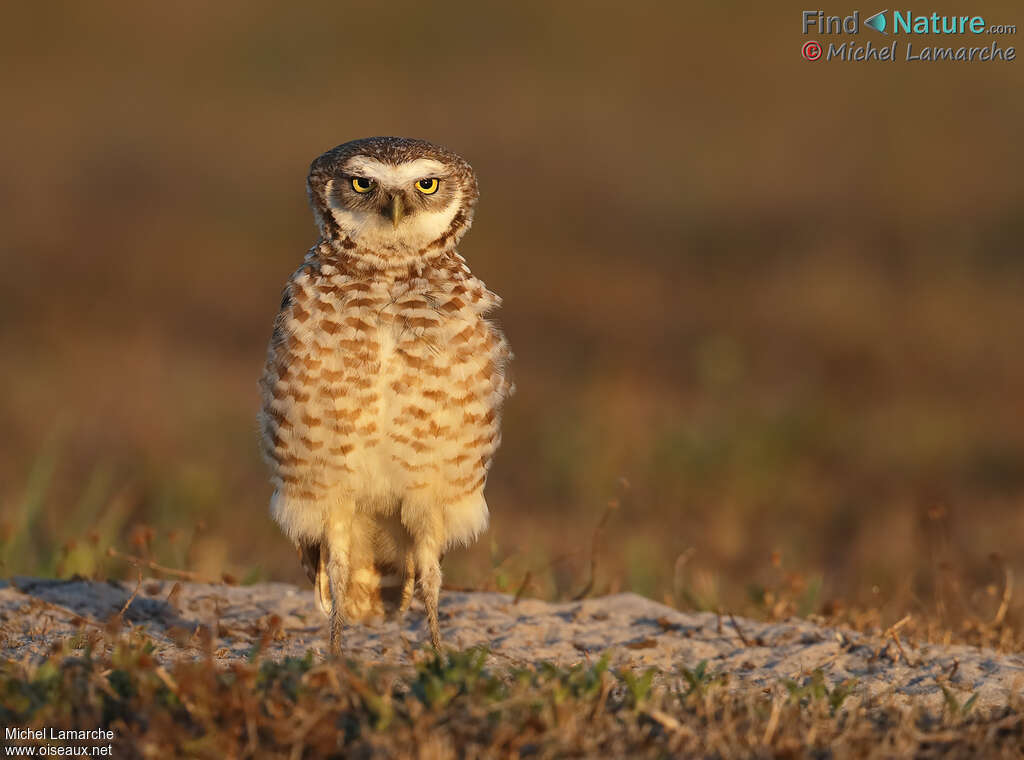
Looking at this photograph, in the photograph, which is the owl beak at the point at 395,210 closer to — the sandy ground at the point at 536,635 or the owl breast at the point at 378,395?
the owl breast at the point at 378,395

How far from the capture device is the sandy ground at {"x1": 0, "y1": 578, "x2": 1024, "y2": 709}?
181 inches

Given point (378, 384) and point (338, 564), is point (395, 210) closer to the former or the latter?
point (378, 384)

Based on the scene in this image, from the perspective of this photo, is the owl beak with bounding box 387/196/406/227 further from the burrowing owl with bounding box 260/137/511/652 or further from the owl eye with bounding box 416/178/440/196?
the owl eye with bounding box 416/178/440/196

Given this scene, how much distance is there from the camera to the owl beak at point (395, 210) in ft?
15.3

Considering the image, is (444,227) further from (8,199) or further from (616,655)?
(8,199)

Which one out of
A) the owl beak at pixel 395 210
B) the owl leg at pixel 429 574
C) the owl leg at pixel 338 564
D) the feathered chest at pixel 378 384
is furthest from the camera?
the owl leg at pixel 429 574

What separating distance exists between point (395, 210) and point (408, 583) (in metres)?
1.54

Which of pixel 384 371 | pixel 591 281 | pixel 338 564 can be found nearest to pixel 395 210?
pixel 384 371

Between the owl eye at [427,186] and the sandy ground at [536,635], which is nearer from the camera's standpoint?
the sandy ground at [536,635]

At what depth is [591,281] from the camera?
1527 cm

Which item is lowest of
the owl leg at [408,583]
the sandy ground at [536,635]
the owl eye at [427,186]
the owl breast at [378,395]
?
the sandy ground at [536,635]

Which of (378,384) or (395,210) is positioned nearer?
(378,384)

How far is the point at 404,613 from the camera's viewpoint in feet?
17.7

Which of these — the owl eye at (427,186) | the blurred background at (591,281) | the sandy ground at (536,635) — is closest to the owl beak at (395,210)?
the owl eye at (427,186)
